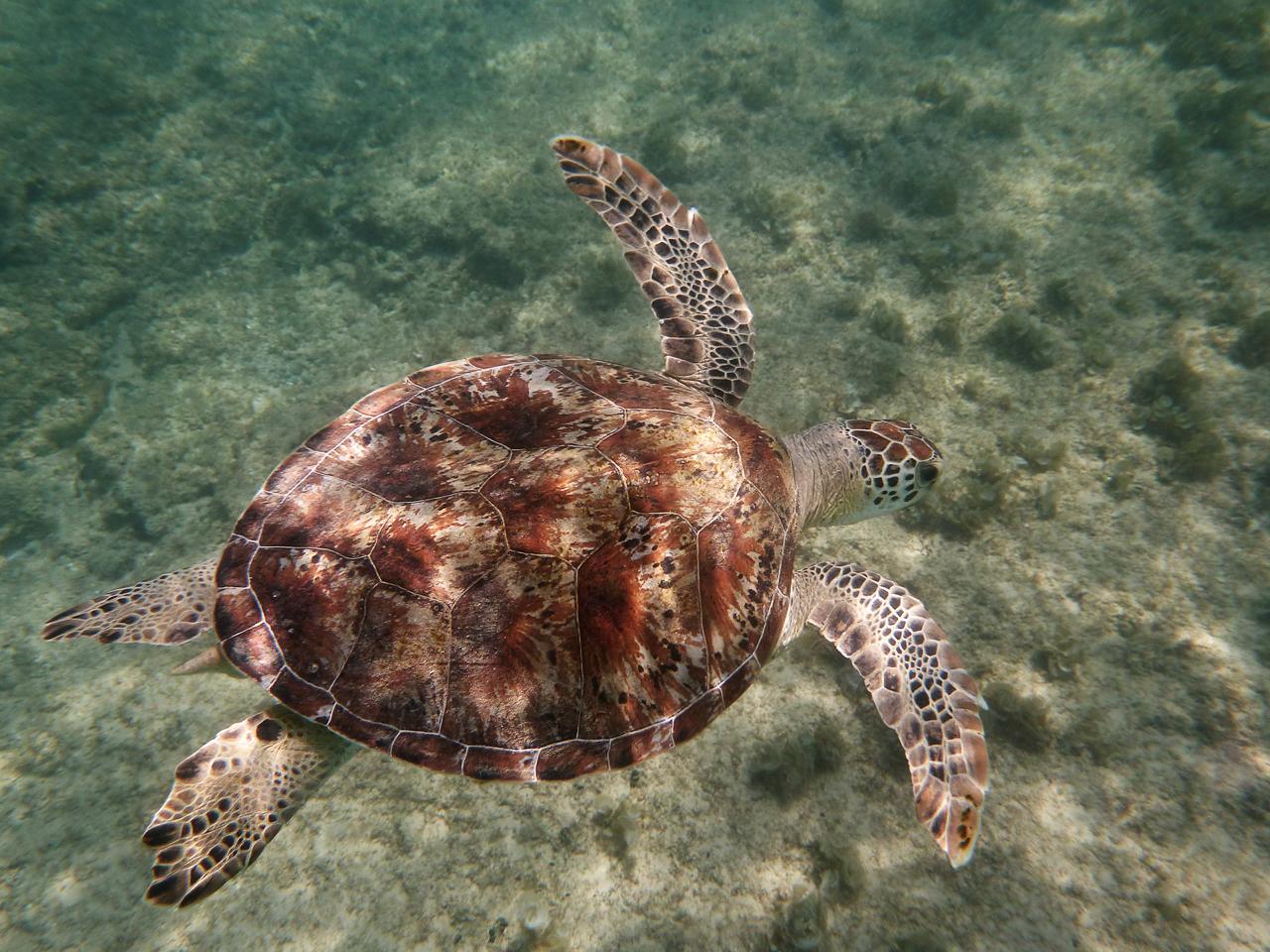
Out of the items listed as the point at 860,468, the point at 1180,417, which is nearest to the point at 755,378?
the point at 860,468

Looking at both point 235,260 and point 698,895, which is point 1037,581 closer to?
point 698,895

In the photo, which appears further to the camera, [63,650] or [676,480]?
[63,650]

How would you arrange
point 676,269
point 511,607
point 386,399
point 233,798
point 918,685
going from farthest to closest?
point 676,269
point 386,399
point 918,685
point 233,798
point 511,607

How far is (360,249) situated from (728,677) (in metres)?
6.11

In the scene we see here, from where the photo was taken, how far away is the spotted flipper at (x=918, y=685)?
2.20m

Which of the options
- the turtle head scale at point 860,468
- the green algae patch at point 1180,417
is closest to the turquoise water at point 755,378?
the green algae patch at point 1180,417

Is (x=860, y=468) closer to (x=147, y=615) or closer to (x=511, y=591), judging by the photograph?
(x=511, y=591)

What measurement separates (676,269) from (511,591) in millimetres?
2300

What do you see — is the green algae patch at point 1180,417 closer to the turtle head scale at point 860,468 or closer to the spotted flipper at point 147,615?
the turtle head scale at point 860,468

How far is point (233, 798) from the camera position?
7.13ft

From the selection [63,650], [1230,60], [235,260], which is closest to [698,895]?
[63,650]

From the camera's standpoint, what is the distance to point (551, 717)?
198 cm

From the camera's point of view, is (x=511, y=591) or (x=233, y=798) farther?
(x=233, y=798)

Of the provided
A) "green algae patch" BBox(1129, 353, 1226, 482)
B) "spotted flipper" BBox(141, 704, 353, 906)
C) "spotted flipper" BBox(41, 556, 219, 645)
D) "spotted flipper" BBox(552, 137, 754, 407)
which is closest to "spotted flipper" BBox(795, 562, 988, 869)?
"spotted flipper" BBox(552, 137, 754, 407)
